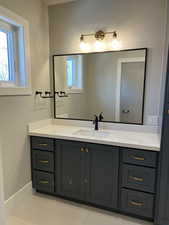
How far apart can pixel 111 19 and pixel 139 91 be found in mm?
1013

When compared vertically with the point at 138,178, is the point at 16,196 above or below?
below

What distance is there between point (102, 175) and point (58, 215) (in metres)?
0.70

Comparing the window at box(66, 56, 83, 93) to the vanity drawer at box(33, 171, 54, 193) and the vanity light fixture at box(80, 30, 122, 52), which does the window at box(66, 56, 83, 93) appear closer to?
the vanity light fixture at box(80, 30, 122, 52)

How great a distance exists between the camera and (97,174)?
1888 mm

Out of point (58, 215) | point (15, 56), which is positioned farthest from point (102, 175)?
point (15, 56)

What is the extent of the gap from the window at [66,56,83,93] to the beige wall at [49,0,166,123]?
16 centimetres

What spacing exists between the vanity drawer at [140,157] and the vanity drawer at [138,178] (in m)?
0.05

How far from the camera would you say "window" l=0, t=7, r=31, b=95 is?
1.91 metres

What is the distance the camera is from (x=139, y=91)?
2127 millimetres

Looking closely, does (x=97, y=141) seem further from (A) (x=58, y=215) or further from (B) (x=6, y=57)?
(B) (x=6, y=57)

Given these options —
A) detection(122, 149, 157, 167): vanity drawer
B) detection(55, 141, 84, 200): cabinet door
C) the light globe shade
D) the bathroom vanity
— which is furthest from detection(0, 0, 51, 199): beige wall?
detection(122, 149, 157, 167): vanity drawer

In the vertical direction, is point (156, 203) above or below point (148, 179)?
below

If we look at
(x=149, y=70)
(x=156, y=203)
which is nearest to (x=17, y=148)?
(x=156, y=203)

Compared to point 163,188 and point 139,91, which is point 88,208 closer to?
point 163,188
